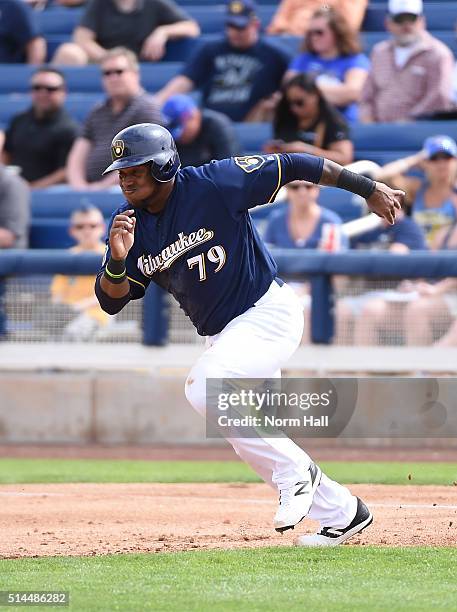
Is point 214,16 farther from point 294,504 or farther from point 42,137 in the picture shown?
point 294,504

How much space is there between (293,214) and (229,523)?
15.6 ft

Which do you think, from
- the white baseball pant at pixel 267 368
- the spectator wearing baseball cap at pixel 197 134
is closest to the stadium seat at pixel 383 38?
the spectator wearing baseball cap at pixel 197 134

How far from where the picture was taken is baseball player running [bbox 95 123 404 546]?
6141 millimetres

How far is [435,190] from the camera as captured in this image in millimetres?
11539

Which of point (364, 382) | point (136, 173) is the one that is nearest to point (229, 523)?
point (136, 173)

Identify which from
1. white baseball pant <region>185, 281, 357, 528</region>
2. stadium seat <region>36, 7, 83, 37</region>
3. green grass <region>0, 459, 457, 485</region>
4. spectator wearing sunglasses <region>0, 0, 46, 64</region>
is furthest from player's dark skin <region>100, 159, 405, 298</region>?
stadium seat <region>36, 7, 83, 37</region>

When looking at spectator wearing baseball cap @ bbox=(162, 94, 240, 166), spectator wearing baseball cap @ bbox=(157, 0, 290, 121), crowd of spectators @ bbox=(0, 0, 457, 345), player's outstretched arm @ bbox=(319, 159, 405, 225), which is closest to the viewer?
player's outstretched arm @ bbox=(319, 159, 405, 225)

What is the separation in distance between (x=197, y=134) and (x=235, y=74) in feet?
5.91

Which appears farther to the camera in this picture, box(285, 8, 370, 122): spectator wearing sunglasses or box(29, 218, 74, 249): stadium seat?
box(285, 8, 370, 122): spectator wearing sunglasses

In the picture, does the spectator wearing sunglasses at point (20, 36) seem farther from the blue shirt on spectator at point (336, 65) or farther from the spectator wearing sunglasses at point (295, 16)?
the blue shirt on spectator at point (336, 65)

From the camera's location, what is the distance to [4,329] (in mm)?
11477

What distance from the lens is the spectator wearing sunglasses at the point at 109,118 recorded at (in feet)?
42.4

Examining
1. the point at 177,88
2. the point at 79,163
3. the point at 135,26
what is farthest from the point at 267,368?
the point at 135,26

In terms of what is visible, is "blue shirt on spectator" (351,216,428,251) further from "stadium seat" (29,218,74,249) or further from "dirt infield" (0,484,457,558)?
"stadium seat" (29,218,74,249)
